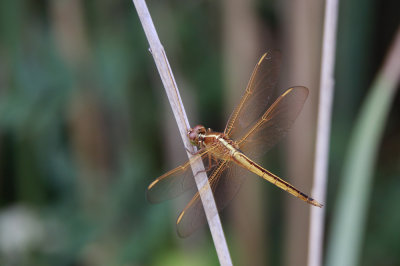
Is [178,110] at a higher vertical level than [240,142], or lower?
lower

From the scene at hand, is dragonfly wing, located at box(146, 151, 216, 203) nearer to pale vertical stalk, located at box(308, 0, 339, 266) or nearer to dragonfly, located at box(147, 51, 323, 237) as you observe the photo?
dragonfly, located at box(147, 51, 323, 237)

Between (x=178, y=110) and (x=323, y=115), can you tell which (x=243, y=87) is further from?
(x=178, y=110)

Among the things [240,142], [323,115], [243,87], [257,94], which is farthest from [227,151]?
[243,87]

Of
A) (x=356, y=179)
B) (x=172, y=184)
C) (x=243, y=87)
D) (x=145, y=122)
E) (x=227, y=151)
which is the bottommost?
(x=356, y=179)

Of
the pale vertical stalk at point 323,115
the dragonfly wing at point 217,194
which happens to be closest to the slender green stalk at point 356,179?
the pale vertical stalk at point 323,115

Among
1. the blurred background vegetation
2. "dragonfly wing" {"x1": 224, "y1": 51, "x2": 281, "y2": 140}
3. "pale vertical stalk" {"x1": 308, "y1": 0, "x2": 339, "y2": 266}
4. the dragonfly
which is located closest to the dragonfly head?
the dragonfly

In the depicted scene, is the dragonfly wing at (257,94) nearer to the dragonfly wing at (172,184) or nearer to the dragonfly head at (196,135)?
the dragonfly head at (196,135)
